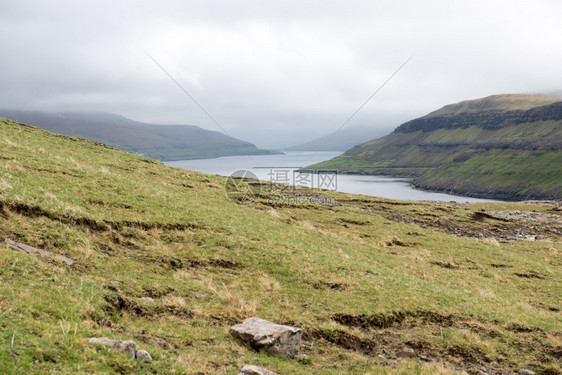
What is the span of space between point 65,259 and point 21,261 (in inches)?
75.3

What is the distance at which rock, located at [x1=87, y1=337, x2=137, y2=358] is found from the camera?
9000 millimetres

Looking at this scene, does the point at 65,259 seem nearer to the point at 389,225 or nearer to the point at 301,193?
the point at 389,225

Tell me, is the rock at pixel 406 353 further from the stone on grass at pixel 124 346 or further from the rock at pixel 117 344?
the rock at pixel 117 344

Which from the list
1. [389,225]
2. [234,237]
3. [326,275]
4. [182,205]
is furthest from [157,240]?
[389,225]

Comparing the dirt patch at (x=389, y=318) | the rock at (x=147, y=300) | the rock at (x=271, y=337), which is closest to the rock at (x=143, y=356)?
the rock at (x=271, y=337)

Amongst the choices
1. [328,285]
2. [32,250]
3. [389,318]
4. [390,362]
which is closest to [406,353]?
[390,362]

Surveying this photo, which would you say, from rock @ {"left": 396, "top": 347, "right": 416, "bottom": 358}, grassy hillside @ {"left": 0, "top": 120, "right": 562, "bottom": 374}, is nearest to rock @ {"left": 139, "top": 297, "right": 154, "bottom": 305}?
grassy hillside @ {"left": 0, "top": 120, "right": 562, "bottom": 374}

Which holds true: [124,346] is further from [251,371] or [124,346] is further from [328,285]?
[328,285]

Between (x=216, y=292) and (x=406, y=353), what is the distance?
7.60 metres

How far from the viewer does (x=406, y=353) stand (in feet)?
45.8

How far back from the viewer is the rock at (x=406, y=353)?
13.8m

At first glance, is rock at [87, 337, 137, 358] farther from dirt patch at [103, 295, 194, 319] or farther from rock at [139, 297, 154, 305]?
rock at [139, 297, 154, 305]

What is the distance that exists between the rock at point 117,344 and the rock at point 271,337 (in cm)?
369

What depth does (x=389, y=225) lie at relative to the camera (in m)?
43.5
